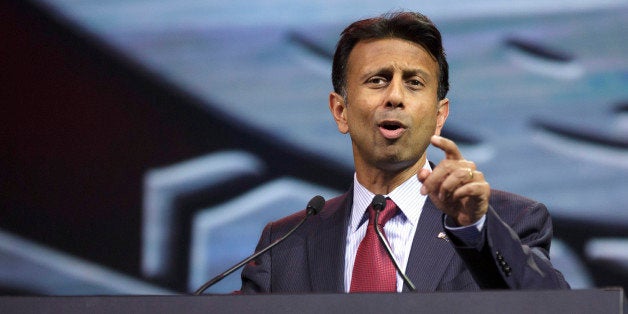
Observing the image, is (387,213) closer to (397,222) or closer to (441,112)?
(397,222)

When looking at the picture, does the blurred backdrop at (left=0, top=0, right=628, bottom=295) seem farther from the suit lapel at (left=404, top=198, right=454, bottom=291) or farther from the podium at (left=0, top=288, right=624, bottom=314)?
the podium at (left=0, top=288, right=624, bottom=314)

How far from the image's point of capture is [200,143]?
313 cm

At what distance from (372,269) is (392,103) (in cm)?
42

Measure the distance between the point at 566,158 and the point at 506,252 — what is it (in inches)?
52.2

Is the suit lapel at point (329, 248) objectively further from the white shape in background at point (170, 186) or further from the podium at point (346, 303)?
the podium at point (346, 303)

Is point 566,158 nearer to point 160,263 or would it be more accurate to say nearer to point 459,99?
point 459,99

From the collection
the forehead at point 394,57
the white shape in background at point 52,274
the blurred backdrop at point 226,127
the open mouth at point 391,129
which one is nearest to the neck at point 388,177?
the open mouth at point 391,129

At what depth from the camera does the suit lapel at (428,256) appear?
2.09 metres

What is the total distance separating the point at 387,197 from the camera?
2320mm

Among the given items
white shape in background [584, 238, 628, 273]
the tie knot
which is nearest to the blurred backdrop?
white shape in background [584, 238, 628, 273]

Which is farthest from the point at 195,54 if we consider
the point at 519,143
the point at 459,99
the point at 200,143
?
the point at 519,143

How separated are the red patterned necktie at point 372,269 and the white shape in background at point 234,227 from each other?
0.82 metres

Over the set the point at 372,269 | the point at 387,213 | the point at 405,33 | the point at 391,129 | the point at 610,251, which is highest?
the point at 405,33

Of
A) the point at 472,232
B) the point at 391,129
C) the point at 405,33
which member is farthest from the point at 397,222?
the point at 472,232
